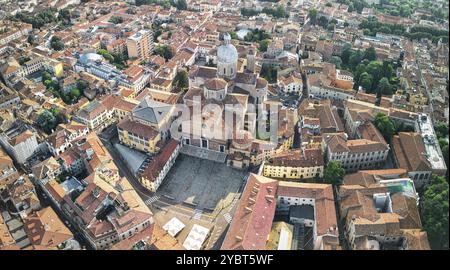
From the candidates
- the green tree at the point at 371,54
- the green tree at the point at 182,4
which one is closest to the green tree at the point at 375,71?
the green tree at the point at 371,54

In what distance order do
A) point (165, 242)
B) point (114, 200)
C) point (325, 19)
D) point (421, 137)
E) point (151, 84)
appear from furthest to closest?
1. point (325, 19)
2. point (151, 84)
3. point (421, 137)
4. point (114, 200)
5. point (165, 242)

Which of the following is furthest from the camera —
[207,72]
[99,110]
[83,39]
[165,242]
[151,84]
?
[83,39]

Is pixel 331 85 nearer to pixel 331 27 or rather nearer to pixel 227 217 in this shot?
pixel 331 27

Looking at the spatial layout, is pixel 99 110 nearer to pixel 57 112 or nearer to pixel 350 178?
pixel 57 112

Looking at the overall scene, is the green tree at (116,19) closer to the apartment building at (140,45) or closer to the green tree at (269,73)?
the apartment building at (140,45)

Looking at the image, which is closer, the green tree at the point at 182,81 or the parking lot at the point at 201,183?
the parking lot at the point at 201,183

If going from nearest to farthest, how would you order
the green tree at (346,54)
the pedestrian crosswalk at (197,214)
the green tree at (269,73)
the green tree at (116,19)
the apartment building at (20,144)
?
the pedestrian crosswalk at (197,214) < the apartment building at (20,144) < the green tree at (269,73) < the green tree at (346,54) < the green tree at (116,19)

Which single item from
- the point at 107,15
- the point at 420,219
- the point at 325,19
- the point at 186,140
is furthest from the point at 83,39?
the point at 420,219
